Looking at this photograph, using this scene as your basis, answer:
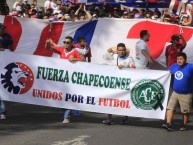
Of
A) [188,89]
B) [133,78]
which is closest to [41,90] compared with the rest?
[133,78]

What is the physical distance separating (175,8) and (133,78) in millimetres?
9865

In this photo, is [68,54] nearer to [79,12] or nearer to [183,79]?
[183,79]

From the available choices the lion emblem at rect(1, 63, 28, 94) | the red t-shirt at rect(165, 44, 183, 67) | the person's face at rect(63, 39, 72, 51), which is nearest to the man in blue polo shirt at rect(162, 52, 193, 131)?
Answer: the person's face at rect(63, 39, 72, 51)

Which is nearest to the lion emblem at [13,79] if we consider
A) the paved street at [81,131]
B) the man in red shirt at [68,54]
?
the paved street at [81,131]

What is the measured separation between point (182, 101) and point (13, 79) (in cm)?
304

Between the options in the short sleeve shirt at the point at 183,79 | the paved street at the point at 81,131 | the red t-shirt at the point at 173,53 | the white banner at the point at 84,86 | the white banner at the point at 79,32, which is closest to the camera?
the paved street at the point at 81,131

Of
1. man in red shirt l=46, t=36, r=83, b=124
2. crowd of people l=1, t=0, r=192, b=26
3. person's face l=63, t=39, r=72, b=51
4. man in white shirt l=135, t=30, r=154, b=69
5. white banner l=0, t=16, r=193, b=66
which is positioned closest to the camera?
man in red shirt l=46, t=36, r=83, b=124

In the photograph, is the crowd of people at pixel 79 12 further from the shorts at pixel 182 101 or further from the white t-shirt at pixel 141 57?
the shorts at pixel 182 101

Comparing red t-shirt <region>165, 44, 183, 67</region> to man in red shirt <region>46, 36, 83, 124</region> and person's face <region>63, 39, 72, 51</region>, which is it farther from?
person's face <region>63, 39, 72, 51</region>

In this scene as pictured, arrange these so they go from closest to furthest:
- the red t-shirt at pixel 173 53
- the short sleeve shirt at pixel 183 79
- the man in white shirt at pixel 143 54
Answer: the short sleeve shirt at pixel 183 79, the man in white shirt at pixel 143 54, the red t-shirt at pixel 173 53

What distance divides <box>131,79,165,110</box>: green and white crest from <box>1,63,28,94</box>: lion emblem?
2.06m

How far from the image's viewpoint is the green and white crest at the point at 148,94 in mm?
10859

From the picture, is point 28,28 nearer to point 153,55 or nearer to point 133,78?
point 153,55

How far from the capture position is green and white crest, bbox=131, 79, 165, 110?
10.9 meters
